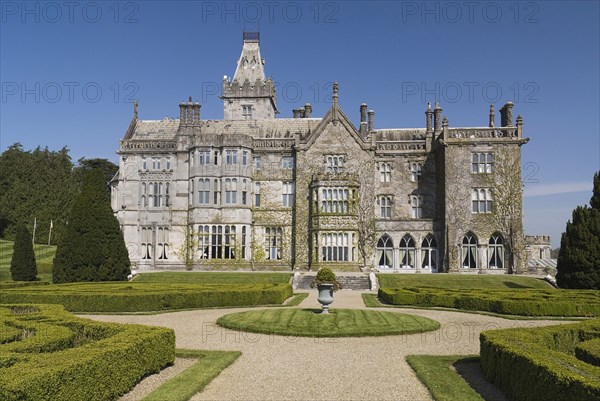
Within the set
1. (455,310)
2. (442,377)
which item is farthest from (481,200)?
(442,377)

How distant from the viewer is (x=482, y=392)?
11570 millimetres

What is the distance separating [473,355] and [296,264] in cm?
3100

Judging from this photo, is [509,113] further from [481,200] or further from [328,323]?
[328,323]

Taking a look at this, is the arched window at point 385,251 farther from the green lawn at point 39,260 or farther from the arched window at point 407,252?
the green lawn at point 39,260

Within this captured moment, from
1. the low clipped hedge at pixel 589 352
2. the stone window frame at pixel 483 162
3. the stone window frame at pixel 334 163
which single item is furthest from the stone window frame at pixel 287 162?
the low clipped hedge at pixel 589 352

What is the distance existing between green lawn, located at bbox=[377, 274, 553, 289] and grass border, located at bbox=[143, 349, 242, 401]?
23230 millimetres

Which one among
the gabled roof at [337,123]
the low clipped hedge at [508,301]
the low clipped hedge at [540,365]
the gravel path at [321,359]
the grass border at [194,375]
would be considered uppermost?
the gabled roof at [337,123]

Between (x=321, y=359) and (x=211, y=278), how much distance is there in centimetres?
2664

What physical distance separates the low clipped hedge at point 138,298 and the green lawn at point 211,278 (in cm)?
1010

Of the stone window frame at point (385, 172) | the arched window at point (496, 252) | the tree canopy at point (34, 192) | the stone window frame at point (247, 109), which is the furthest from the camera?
the tree canopy at point (34, 192)

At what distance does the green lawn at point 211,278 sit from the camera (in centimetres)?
3878

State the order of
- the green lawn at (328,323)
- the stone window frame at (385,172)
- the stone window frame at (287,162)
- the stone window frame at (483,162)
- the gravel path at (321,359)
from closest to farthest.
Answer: the gravel path at (321,359) → the green lawn at (328,323) → the stone window frame at (483,162) → the stone window frame at (287,162) → the stone window frame at (385,172)

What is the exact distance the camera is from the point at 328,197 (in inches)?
1767

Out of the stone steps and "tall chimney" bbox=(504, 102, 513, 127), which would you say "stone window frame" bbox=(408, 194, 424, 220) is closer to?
"tall chimney" bbox=(504, 102, 513, 127)
